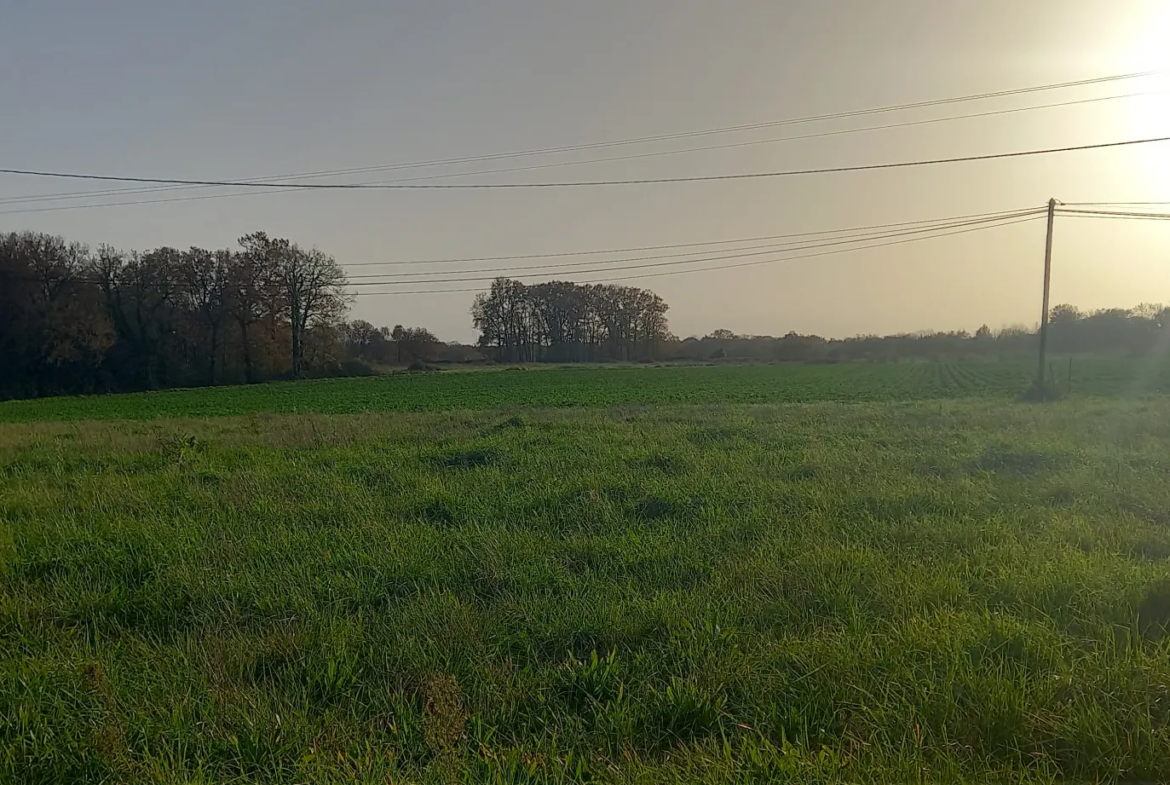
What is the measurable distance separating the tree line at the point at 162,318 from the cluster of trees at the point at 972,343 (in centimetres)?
5044

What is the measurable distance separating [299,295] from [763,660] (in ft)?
211

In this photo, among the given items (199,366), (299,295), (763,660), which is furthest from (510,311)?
(763,660)

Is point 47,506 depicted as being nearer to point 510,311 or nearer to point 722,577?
point 722,577

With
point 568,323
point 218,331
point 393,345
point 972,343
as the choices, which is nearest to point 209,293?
point 218,331

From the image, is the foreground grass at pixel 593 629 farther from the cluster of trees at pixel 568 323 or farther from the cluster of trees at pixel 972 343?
the cluster of trees at pixel 568 323

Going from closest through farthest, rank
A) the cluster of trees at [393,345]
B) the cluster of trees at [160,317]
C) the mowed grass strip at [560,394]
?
the mowed grass strip at [560,394] → the cluster of trees at [160,317] → the cluster of trees at [393,345]

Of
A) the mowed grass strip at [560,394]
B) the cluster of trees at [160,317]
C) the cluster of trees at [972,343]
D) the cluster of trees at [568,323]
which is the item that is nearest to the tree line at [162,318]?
the cluster of trees at [160,317]

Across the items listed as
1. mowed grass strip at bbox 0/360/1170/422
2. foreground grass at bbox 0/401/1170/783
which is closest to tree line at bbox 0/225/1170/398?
mowed grass strip at bbox 0/360/1170/422

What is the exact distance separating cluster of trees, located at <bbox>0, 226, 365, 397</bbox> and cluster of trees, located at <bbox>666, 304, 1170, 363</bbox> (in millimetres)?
51051

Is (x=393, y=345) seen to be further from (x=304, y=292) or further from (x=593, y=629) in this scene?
(x=593, y=629)

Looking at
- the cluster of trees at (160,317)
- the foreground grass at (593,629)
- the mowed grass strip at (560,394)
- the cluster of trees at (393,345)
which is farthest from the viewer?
the cluster of trees at (393,345)

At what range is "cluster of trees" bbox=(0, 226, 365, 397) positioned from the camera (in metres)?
47.6

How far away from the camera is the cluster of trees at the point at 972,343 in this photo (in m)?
62.0

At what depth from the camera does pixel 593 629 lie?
432cm
